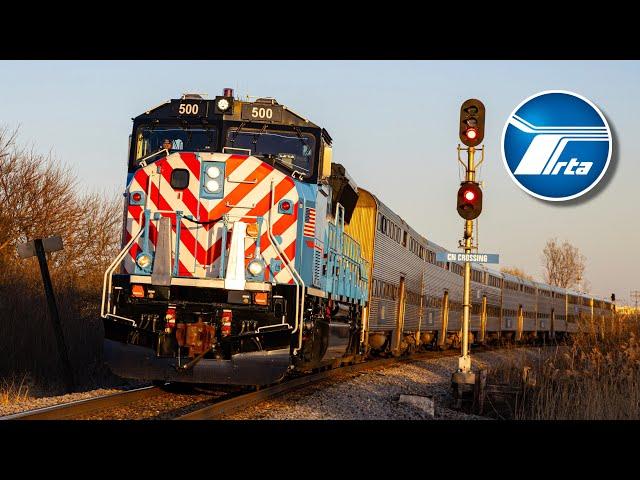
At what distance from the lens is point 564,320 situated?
51.7m

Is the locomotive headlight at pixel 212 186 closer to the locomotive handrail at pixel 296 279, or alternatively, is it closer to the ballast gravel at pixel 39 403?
the locomotive handrail at pixel 296 279

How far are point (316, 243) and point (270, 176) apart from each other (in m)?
1.33

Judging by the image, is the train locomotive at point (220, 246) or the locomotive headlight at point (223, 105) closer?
the train locomotive at point (220, 246)

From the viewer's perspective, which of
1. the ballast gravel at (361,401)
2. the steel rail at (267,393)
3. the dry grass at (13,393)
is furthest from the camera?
the dry grass at (13,393)

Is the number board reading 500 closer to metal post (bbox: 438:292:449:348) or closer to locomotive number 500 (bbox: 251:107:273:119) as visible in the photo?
locomotive number 500 (bbox: 251:107:273:119)

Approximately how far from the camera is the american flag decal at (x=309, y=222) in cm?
1182

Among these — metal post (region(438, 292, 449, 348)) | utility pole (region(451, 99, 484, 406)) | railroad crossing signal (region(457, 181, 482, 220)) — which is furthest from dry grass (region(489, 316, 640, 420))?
metal post (region(438, 292, 449, 348))

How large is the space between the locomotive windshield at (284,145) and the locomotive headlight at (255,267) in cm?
167

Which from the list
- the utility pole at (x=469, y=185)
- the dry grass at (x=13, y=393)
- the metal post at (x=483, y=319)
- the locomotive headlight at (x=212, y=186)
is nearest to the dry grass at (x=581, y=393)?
the utility pole at (x=469, y=185)

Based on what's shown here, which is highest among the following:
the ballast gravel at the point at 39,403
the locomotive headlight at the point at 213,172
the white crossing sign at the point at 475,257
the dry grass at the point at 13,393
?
the locomotive headlight at the point at 213,172

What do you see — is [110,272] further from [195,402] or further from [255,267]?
[195,402]

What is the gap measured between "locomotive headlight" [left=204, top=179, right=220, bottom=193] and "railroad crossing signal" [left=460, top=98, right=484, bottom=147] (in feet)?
13.4
